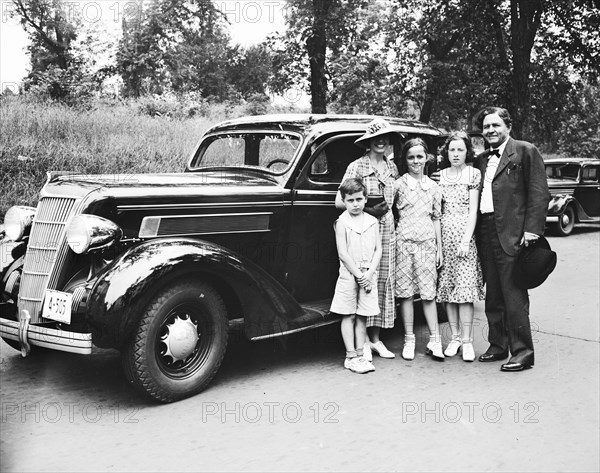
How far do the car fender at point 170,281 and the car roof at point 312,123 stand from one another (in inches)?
56.3

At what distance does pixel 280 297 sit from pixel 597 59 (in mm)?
16512

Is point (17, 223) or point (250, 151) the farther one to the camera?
point (250, 151)

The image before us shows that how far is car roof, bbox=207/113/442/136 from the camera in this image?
5.15 meters

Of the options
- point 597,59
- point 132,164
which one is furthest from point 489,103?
point 132,164

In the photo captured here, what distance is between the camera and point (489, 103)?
61.8 ft

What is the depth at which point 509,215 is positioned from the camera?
4.53 m

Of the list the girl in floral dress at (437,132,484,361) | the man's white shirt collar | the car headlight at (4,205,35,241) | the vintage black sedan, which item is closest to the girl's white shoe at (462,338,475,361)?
the girl in floral dress at (437,132,484,361)

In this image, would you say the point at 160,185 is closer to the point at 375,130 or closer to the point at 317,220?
the point at 317,220

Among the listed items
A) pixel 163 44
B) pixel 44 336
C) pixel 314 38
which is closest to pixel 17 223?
pixel 44 336

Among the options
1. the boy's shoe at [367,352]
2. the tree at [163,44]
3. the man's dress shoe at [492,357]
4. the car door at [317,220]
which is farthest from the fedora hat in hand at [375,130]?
the tree at [163,44]

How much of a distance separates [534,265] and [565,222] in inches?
377

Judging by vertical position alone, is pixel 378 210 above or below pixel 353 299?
above

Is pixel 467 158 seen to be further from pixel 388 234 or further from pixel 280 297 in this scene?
pixel 280 297

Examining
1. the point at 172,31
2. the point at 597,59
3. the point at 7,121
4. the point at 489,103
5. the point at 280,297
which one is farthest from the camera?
the point at 172,31
